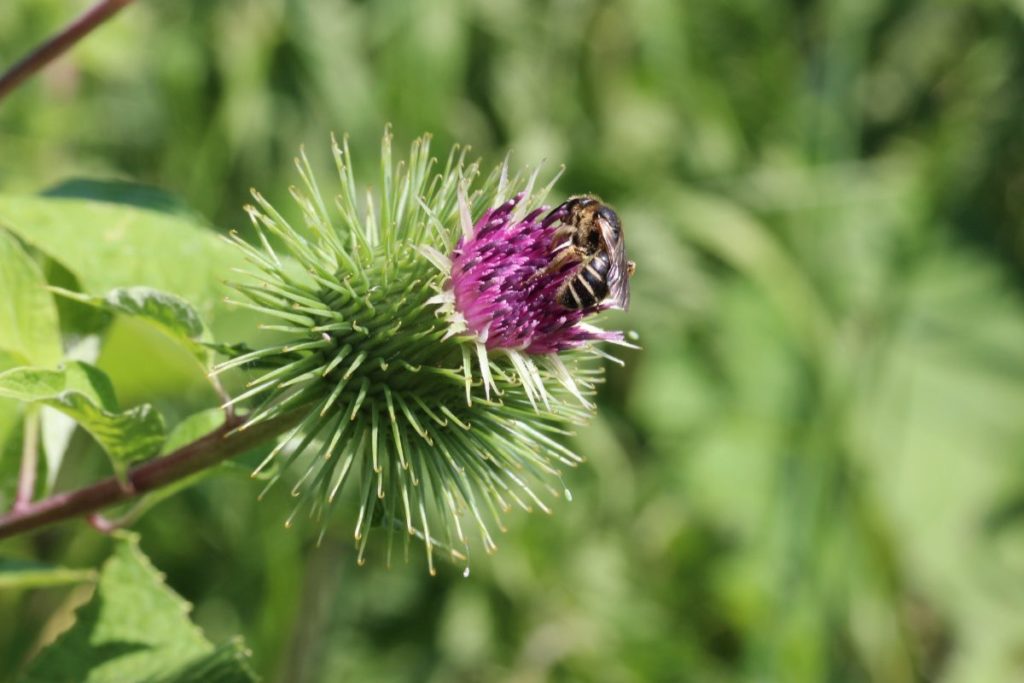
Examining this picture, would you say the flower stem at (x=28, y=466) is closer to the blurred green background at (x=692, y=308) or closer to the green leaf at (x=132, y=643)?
the green leaf at (x=132, y=643)

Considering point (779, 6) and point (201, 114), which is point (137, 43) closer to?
point (201, 114)

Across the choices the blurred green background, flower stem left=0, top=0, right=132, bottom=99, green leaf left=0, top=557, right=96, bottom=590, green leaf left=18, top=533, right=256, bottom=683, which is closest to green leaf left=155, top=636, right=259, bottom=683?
green leaf left=18, top=533, right=256, bottom=683

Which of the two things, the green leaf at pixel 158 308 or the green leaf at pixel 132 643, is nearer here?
the green leaf at pixel 158 308

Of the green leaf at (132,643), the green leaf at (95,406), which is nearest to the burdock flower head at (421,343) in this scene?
the green leaf at (95,406)

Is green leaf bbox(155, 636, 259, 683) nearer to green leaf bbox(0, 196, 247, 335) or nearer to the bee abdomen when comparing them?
green leaf bbox(0, 196, 247, 335)

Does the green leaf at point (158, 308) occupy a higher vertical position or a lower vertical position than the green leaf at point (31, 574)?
higher

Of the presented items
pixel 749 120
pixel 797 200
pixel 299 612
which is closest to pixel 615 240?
pixel 299 612
